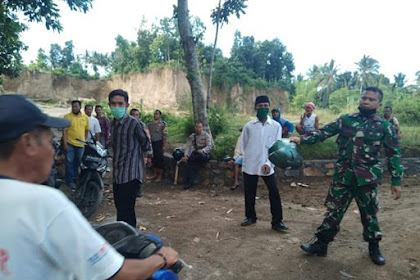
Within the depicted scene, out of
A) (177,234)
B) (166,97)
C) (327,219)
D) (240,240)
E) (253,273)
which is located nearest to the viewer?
(253,273)

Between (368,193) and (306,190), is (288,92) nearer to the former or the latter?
(306,190)

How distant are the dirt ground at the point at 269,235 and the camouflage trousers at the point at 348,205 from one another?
0.29 meters

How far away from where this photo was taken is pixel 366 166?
319cm

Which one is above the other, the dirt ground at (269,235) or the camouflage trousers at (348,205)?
the camouflage trousers at (348,205)

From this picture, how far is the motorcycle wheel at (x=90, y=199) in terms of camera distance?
477cm

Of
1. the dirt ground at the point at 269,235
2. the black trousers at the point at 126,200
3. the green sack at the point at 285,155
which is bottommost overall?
the dirt ground at the point at 269,235

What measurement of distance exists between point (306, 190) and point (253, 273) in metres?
3.52

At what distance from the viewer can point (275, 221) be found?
13.7 feet

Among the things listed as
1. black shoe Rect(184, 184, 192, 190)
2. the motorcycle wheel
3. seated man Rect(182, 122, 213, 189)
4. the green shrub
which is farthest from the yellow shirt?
the green shrub

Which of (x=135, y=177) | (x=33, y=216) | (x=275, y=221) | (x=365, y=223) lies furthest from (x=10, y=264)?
(x=275, y=221)

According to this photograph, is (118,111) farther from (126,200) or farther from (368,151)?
(368,151)

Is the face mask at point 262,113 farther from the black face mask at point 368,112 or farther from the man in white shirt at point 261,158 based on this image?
the black face mask at point 368,112

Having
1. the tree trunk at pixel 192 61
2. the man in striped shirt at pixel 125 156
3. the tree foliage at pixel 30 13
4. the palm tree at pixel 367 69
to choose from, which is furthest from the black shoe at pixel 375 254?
the palm tree at pixel 367 69

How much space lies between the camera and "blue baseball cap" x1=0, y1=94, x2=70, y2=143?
0.93 m
